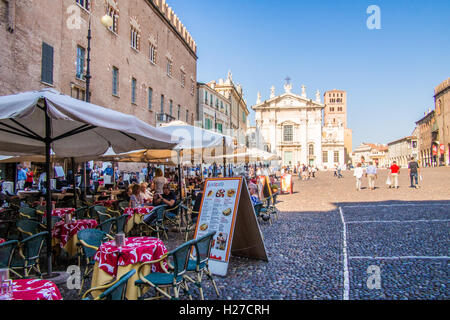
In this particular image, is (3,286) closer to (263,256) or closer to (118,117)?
(118,117)

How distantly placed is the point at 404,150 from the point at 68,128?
109181 mm

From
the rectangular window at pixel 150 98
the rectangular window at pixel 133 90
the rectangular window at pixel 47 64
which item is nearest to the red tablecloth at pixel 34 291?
the rectangular window at pixel 47 64

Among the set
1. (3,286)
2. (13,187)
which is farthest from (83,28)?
(3,286)

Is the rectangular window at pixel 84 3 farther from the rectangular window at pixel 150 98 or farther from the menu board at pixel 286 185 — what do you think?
the menu board at pixel 286 185

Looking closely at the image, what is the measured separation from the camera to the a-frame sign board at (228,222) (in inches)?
191

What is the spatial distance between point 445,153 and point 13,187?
234 feet

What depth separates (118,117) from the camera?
4.43 meters

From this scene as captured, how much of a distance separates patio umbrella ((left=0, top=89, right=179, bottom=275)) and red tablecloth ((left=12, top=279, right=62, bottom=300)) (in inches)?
65.1

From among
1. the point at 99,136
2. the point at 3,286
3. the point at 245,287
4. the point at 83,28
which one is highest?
the point at 83,28

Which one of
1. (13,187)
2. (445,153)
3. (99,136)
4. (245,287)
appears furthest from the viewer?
(445,153)

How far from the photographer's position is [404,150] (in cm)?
9956

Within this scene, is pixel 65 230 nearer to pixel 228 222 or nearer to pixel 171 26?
pixel 228 222

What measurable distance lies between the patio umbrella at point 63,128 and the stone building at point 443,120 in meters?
69.9
